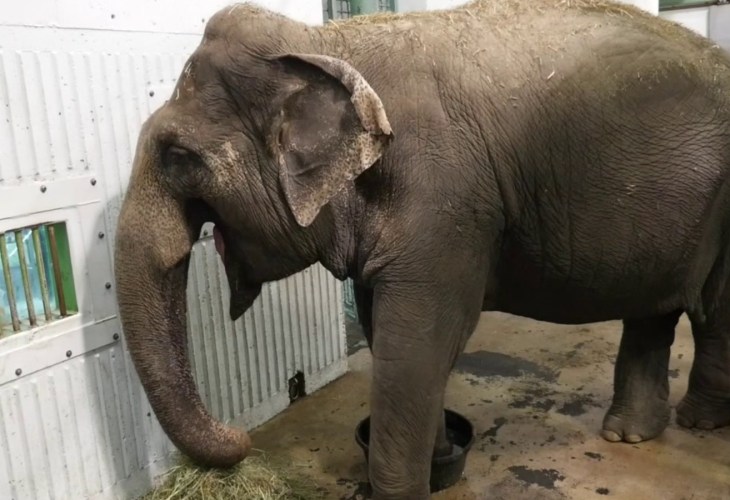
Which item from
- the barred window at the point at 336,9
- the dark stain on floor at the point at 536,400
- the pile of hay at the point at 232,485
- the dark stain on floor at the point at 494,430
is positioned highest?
the barred window at the point at 336,9

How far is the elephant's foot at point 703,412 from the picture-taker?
2.72 metres

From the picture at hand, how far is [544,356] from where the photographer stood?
359 centimetres

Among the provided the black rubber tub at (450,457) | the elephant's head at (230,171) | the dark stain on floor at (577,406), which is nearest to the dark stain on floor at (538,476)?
the black rubber tub at (450,457)

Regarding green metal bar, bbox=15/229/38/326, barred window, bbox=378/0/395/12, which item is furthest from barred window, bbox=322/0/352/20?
green metal bar, bbox=15/229/38/326

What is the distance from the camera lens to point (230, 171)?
186 cm

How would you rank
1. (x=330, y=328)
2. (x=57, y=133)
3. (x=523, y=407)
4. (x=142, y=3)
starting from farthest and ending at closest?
1. (x=330, y=328)
2. (x=523, y=407)
3. (x=142, y=3)
4. (x=57, y=133)

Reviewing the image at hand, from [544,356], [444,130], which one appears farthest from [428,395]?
[544,356]

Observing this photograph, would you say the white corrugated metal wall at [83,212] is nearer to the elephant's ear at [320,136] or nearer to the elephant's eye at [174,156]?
the elephant's eye at [174,156]

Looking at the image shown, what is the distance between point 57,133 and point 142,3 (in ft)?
1.79

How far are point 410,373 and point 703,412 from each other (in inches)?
56.2

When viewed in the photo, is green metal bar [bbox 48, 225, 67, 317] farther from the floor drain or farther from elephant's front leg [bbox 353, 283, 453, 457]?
the floor drain

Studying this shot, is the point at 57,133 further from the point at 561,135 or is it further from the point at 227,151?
the point at 561,135

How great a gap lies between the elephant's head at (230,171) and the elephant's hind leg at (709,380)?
1455 millimetres

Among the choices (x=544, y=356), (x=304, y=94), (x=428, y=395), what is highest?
(x=304, y=94)
